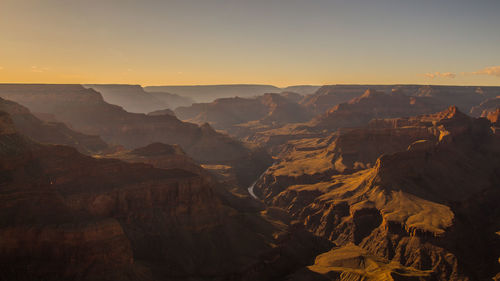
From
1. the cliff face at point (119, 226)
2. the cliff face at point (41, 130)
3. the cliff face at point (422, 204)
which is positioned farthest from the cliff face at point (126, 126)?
the cliff face at point (119, 226)

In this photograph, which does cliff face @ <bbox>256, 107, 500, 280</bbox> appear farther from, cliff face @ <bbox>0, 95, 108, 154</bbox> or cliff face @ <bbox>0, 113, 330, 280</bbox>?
cliff face @ <bbox>0, 95, 108, 154</bbox>

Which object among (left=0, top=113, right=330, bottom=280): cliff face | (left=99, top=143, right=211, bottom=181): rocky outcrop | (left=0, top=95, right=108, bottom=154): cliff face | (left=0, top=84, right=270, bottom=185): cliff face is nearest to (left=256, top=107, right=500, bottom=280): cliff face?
(left=0, top=113, right=330, bottom=280): cliff face

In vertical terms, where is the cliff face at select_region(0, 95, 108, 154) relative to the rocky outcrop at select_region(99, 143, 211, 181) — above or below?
above

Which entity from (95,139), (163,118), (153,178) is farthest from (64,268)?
(163,118)

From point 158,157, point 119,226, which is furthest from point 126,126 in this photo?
point 119,226

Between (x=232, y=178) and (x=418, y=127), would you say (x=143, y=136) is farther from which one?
(x=418, y=127)
